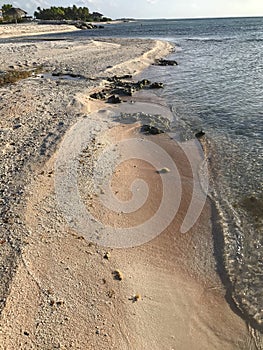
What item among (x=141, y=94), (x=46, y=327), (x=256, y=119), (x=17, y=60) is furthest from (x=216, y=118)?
(x=17, y=60)

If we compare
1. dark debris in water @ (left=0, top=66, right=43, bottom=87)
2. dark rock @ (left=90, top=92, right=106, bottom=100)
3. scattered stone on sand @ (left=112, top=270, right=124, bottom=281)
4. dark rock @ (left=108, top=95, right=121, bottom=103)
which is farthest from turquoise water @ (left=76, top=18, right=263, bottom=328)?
dark debris in water @ (left=0, top=66, right=43, bottom=87)

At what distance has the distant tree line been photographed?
126 metres

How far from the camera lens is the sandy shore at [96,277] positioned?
5.66 meters

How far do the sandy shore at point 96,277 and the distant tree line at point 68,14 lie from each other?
132 m

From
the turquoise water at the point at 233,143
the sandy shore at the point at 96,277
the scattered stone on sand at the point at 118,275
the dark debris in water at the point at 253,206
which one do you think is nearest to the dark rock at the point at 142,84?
the turquoise water at the point at 233,143

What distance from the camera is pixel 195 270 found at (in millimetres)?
7297

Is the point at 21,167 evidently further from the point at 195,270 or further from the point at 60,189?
the point at 195,270

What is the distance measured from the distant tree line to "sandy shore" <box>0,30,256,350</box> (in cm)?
13233

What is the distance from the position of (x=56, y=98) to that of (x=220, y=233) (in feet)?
42.2

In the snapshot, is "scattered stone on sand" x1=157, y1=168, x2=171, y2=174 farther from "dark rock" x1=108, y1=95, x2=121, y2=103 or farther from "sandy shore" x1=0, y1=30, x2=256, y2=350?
"dark rock" x1=108, y1=95, x2=121, y2=103

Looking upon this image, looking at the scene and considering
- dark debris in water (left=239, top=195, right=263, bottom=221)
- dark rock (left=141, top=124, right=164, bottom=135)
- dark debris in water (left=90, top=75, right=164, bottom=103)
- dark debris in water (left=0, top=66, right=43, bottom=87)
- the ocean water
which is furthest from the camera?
dark debris in water (left=0, top=66, right=43, bottom=87)

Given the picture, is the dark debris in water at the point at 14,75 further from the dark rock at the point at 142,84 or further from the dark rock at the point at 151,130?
the dark rock at the point at 151,130

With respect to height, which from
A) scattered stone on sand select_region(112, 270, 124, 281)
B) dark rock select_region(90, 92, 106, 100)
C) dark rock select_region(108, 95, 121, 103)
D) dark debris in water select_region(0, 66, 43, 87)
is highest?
dark debris in water select_region(0, 66, 43, 87)

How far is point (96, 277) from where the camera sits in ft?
22.1
